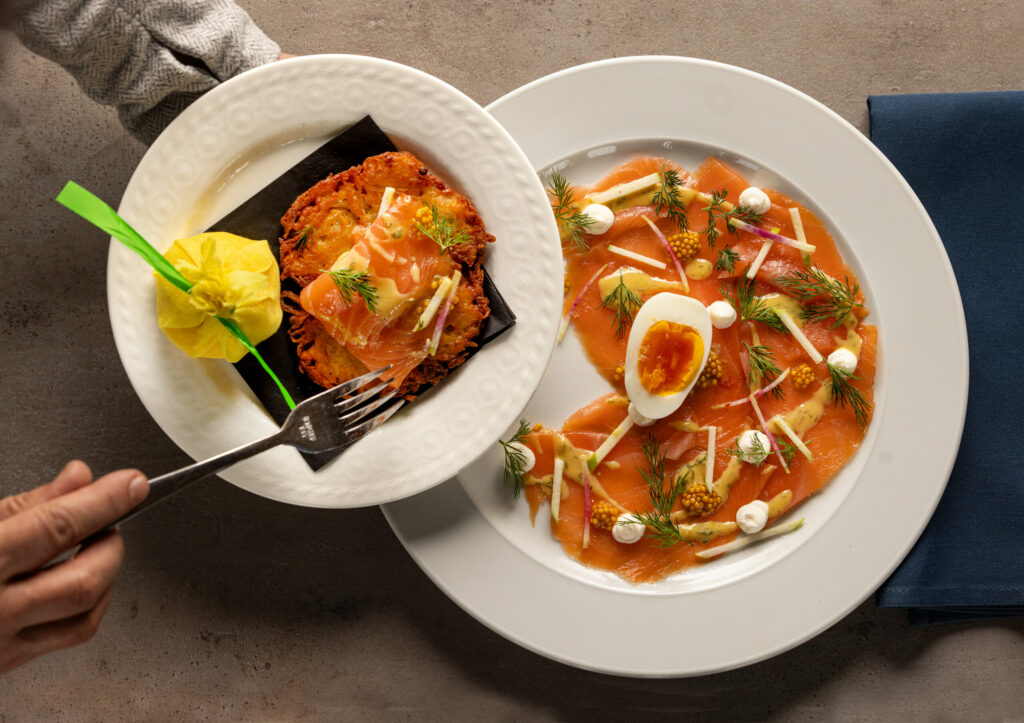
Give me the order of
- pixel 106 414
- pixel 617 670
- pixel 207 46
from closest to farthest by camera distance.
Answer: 1. pixel 207 46
2. pixel 617 670
3. pixel 106 414

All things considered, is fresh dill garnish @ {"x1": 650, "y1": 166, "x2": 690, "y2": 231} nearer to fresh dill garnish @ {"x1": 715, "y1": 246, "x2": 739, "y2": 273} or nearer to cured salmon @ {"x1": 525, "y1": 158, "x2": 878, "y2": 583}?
cured salmon @ {"x1": 525, "y1": 158, "x2": 878, "y2": 583}

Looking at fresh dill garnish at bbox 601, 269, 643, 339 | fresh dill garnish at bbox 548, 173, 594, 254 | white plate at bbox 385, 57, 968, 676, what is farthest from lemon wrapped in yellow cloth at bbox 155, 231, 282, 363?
fresh dill garnish at bbox 601, 269, 643, 339

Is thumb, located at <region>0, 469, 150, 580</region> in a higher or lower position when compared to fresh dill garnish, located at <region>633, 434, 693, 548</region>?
higher

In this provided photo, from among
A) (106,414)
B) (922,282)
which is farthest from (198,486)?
(922,282)

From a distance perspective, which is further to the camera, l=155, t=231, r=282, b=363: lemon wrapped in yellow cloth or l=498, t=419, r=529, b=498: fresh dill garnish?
l=498, t=419, r=529, b=498: fresh dill garnish

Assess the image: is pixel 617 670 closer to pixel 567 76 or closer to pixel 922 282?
pixel 922 282

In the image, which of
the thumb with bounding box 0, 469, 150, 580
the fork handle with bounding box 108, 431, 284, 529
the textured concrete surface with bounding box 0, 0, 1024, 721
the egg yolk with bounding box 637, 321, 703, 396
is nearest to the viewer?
the thumb with bounding box 0, 469, 150, 580

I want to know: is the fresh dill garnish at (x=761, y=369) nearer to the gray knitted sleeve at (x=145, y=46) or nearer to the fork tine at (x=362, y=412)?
the fork tine at (x=362, y=412)

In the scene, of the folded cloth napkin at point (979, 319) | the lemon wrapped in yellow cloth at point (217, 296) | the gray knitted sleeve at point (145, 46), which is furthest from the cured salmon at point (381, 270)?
the folded cloth napkin at point (979, 319)
